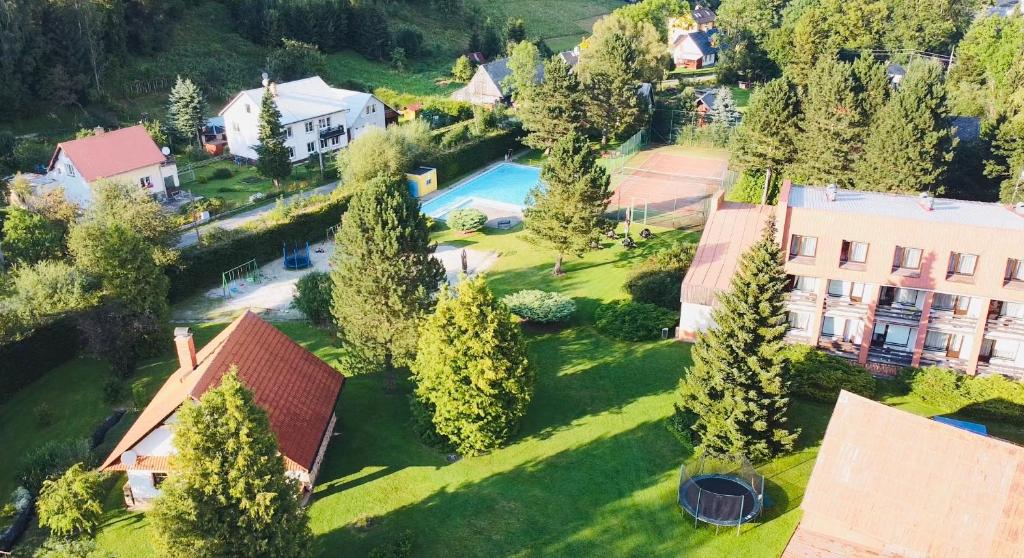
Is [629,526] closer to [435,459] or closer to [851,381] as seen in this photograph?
[435,459]

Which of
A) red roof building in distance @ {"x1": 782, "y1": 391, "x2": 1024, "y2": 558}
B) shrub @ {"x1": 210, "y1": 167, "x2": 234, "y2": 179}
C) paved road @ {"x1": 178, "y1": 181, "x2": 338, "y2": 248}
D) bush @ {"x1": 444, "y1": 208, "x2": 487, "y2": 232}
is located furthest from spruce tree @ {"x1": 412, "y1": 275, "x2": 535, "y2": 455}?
shrub @ {"x1": 210, "y1": 167, "x2": 234, "y2": 179}

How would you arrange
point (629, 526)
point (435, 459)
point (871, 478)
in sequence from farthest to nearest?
point (435, 459), point (629, 526), point (871, 478)

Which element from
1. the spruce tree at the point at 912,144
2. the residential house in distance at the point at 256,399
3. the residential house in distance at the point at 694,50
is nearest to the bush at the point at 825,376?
the residential house in distance at the point at 256,399

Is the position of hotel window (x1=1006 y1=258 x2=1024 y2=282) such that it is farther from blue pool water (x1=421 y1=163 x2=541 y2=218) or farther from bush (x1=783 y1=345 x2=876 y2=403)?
blue pool water (x1=421 y1=163 x2=541 y2=218)

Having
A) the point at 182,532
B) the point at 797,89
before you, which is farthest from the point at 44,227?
the point at 797,89

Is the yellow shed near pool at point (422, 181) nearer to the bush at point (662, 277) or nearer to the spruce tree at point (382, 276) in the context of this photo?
the bush at point (662, 277)
